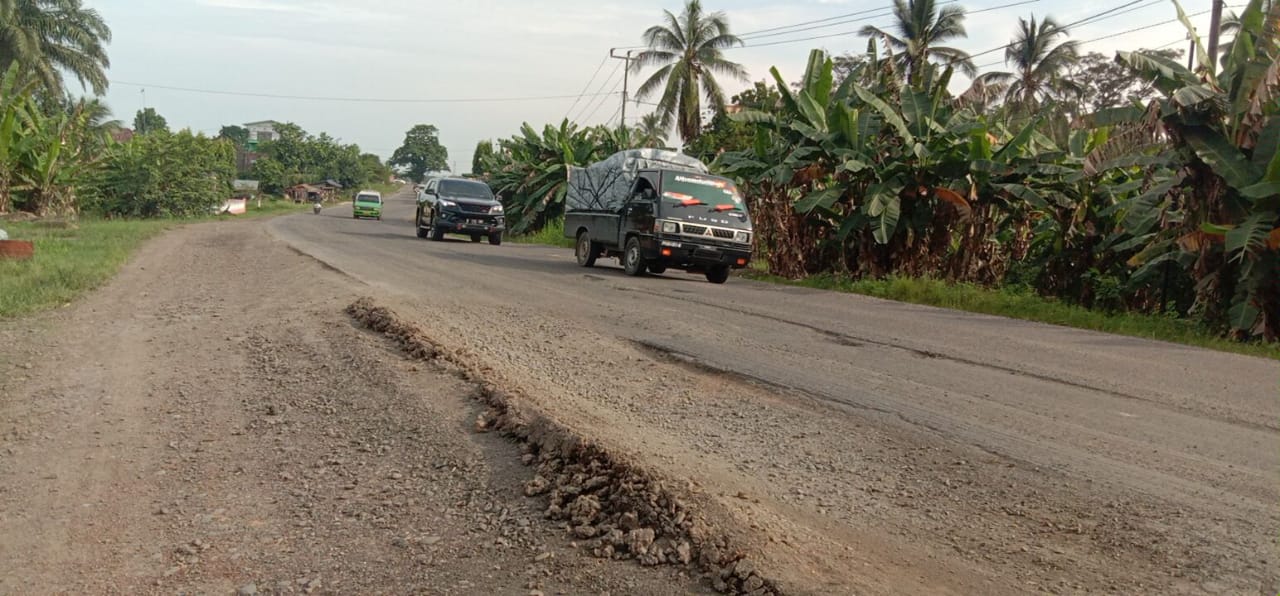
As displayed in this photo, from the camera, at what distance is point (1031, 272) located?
18.3 metres

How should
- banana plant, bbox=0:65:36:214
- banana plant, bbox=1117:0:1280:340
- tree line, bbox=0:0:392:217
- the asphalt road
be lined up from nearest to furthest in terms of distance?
the asphalt road → banana plant, bbox=1117:0:1280:340 → banana plant, bbox=0:65:36:214 → tree line, bbox=0:0:392:217

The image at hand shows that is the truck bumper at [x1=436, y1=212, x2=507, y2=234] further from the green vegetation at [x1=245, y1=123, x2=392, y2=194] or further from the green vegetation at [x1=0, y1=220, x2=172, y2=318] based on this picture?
the green vegetation at [x1=245, y1=123, x2=392, y2=194]

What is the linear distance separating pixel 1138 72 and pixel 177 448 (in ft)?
42.7

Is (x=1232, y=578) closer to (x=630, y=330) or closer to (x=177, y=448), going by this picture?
(x=177, y=448)

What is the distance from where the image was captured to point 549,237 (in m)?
35.1

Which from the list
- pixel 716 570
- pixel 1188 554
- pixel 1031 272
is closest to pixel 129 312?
pixel 716 570

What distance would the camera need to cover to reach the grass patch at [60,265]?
37.5ft

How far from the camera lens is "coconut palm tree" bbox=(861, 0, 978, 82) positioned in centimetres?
4050

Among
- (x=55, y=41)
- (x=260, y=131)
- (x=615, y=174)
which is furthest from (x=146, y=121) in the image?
(x=615, y=174)

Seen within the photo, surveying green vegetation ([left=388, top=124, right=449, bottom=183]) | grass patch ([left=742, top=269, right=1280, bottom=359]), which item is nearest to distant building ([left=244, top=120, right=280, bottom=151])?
green vegetation ([left=388, top=124, right=449, bottom=183])

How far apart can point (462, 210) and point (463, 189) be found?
1.10 m

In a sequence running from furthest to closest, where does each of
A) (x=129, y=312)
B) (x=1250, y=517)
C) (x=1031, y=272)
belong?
(x=1031, y=272), (x=129, y=312), (x=1250, y=517)

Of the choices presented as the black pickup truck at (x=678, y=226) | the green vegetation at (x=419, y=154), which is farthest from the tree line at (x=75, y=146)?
the green vegetation at (x=419, y=154)

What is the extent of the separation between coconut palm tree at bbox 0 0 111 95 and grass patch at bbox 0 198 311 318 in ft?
90.7
